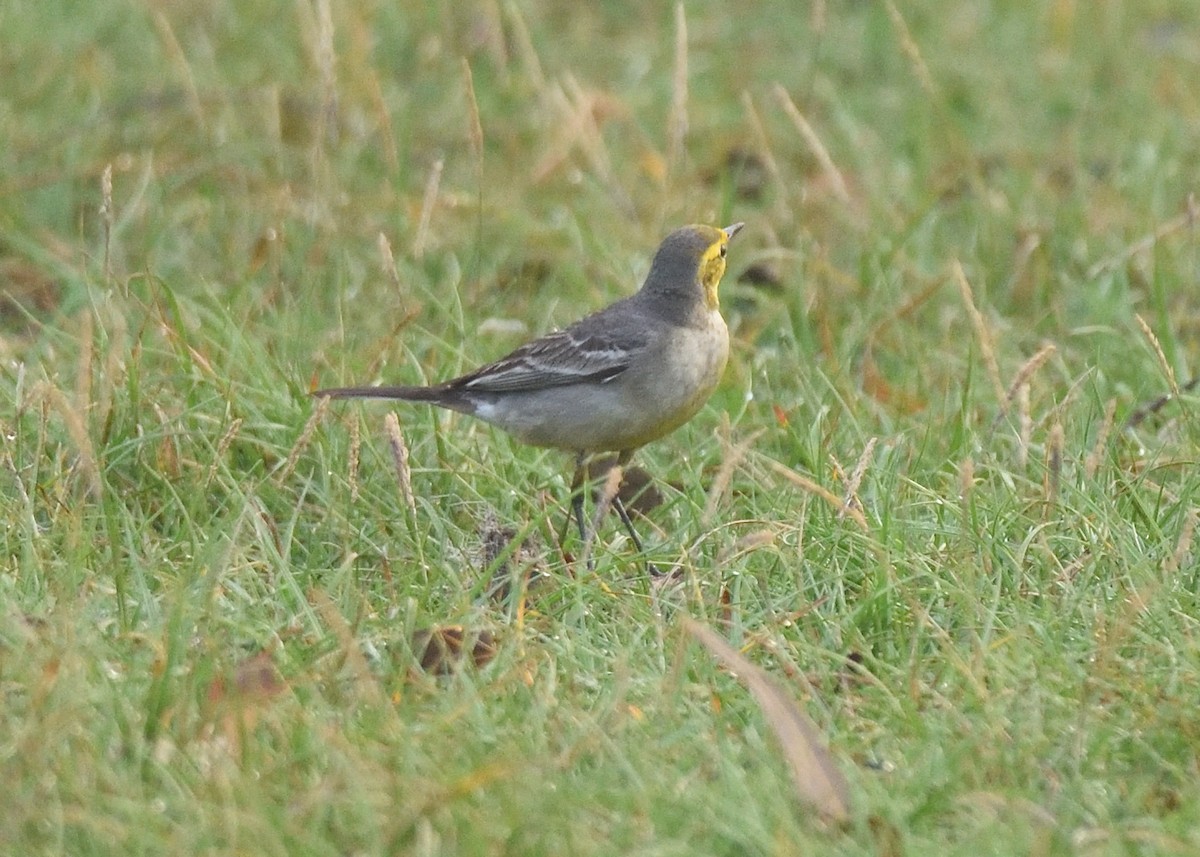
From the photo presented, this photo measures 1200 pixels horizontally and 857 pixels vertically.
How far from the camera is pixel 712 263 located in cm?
631

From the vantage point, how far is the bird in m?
5.79

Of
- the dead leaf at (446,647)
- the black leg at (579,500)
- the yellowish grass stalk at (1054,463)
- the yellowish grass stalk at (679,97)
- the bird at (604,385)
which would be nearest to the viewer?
the dead leaf at (446,647)

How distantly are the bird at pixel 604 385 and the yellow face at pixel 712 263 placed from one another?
0.32ft

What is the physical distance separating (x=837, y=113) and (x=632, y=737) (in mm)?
5764

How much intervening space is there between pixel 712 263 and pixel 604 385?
66cm

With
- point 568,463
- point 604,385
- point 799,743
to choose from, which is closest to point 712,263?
point 604,385

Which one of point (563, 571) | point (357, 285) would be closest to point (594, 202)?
point (357, 285)

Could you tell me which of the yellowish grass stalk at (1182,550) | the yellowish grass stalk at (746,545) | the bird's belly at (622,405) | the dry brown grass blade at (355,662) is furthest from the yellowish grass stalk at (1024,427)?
the dry brown grass blade at (355,662)

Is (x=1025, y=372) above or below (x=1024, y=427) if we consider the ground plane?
above

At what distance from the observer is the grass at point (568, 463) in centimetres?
373

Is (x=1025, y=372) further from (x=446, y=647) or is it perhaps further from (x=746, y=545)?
(x=446, y=647)

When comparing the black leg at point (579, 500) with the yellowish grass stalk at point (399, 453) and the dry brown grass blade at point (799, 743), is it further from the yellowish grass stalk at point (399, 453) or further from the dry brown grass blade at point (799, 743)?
the dry brown grass blade at point (799, 743)

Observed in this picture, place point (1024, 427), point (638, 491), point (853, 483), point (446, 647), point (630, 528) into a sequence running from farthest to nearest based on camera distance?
point (638, 491) < point (630, 528) < point (1024, 427) < point (853, 483) < point (446, 647)

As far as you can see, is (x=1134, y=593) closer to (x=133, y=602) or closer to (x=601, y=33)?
(x=133, y=602)
